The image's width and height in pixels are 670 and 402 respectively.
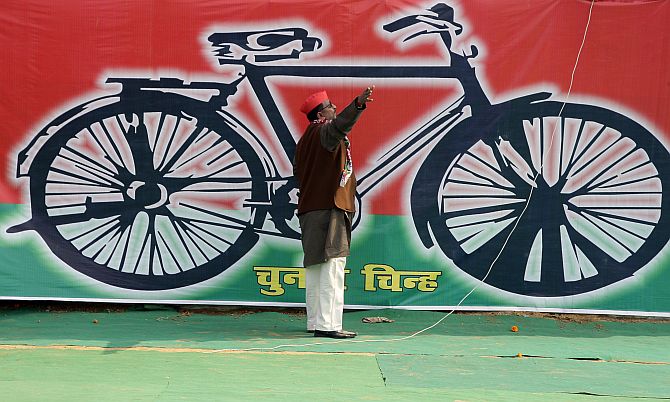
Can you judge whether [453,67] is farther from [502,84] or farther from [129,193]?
[129,193]

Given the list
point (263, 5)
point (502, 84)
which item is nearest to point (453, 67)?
point (502, 84)

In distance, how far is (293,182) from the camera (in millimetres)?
6203

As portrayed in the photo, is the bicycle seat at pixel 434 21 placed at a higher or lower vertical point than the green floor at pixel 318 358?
higher

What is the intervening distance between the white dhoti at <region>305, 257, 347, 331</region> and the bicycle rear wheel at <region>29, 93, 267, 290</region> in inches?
24.8

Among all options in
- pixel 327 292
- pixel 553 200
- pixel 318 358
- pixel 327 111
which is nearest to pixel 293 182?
pixel 327 111

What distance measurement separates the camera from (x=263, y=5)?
6.14m

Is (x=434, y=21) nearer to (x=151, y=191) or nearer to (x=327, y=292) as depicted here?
(x=327, y=292)

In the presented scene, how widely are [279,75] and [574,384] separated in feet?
9.13

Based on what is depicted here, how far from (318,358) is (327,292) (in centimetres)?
59

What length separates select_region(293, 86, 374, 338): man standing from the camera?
5711 millimetres

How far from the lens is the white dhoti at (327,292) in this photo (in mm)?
5742

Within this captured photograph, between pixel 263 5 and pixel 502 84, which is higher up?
pixel 263 5

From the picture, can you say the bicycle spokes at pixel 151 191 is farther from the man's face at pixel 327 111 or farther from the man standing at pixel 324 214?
the man's face at pixel 327 111

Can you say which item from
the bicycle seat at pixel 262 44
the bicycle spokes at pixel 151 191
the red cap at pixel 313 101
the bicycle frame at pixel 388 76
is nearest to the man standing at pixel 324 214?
the red cap at pixel 313 101
